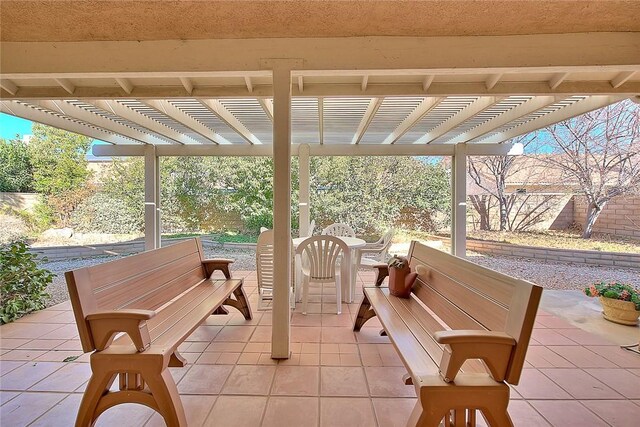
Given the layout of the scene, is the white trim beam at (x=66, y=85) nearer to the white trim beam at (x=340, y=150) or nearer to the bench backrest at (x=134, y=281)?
the bench backrest at (x=134, y=281)

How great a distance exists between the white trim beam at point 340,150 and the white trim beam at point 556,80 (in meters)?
2.55

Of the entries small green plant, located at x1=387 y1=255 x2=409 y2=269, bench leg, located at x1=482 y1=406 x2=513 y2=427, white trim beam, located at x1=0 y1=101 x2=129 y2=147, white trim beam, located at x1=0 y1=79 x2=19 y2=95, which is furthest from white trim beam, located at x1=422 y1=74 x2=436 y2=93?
white trim beam, located at x1=0 y1=101 x2=129 y2=147

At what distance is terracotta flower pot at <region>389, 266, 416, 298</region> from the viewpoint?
7.84 ft

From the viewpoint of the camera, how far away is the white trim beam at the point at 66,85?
2.64 meters

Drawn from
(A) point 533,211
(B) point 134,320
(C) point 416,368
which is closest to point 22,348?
(B) point 134,320

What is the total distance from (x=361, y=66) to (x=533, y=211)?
7725 millimetres

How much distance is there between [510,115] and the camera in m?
3.69

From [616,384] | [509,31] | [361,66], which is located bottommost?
[616,384]

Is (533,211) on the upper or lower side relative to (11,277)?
upper

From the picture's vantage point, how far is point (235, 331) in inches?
109

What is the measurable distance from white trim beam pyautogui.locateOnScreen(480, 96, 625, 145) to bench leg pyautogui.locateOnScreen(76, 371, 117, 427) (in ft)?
15.0

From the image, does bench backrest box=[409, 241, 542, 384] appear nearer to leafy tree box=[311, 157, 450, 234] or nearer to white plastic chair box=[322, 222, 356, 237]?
white plastic chair box=[322, 222, 356, 237]

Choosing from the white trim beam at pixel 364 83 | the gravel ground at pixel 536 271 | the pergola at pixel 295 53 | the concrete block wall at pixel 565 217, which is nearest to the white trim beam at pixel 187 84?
the pergola at pixel 295 53

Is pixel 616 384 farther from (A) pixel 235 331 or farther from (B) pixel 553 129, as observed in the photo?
(B) pixel 553 129
